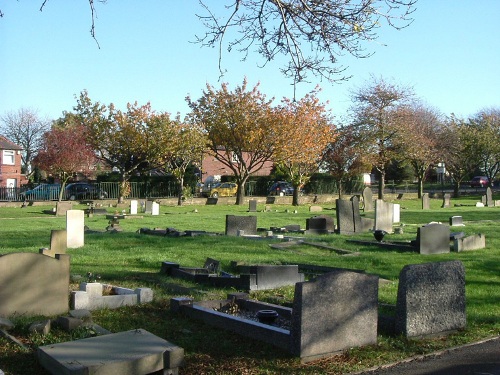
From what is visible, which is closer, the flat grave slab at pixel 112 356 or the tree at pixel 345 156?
the flat grave slab at pixel 112 356

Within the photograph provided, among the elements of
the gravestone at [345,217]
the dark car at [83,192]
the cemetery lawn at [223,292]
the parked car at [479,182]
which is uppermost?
the parked car at [479,182]

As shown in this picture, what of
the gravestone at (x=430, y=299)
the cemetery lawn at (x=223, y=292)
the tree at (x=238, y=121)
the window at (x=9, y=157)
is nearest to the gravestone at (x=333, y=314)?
the cemetery lawn at (x=223, y=292)

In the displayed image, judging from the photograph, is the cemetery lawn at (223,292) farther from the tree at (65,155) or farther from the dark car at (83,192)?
the dark car at (83,192)

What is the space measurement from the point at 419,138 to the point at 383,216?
36787 millimetres

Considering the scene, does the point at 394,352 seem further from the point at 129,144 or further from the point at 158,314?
the point at 129,144

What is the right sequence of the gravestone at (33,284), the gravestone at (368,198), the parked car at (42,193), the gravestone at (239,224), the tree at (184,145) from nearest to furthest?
the gravestone at (33,284) < the gravestone at (239,224) < the gravestone at (368,198) < the parked car at (42,193) < the tree at (184,145)

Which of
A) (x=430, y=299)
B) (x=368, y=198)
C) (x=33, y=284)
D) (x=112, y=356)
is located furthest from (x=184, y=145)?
(x=112, y=356)

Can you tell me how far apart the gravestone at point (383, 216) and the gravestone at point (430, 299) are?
13.3 meters

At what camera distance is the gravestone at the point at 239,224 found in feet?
64.9

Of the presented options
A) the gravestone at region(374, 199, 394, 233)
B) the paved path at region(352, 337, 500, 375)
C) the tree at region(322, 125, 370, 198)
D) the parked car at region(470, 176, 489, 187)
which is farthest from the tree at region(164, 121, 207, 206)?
the parked car at region(470, 176, 489, 187)

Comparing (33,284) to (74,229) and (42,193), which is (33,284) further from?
(42,193)

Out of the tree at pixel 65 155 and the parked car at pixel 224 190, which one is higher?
the tree at pixel 65 155

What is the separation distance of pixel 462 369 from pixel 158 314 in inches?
153

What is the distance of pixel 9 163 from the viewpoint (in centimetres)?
6012
